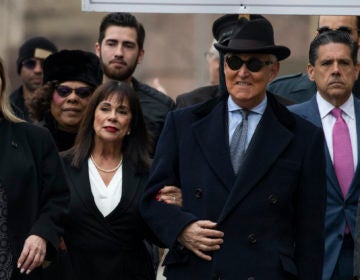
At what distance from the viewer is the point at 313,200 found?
31.8 ft

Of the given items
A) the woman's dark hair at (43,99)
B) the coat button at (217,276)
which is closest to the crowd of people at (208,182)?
the coat button at (217,276)

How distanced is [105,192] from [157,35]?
22102 mm

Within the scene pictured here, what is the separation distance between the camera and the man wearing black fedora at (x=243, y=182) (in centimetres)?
957

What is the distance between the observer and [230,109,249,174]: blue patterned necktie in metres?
9.70

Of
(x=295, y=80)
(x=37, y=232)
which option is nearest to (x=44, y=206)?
(x=37, y=232)

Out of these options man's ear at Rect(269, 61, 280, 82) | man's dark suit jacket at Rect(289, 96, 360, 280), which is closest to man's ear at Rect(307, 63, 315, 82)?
man's dark suit jacket at Rect(289, 96, 360, 280)

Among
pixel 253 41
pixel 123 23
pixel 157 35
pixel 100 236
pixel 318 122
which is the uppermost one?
pixel 253 41

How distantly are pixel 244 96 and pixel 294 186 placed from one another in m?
0.58

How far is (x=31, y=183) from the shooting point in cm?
997

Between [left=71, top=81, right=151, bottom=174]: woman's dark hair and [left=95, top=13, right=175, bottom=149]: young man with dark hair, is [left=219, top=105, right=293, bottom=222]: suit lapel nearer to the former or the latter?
[left=71, top=81, right=151, bottom=174]: woman's dark hair

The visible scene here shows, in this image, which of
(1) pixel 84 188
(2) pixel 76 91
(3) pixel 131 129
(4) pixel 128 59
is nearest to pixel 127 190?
(1) pixel 84 188

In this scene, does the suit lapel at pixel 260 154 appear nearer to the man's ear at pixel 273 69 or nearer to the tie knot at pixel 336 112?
the man's ear at pixel 273 69

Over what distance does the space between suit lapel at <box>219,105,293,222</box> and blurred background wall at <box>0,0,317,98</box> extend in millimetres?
19077

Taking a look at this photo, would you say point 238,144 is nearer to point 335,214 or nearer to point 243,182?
point 243,182
